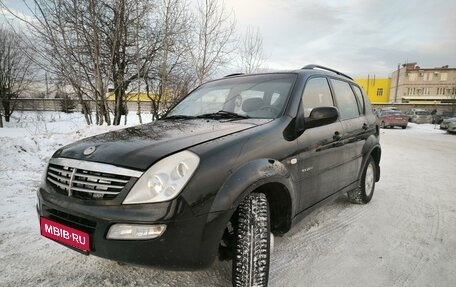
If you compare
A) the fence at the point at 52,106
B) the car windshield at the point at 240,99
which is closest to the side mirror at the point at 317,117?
the car windshield at the point at 240,99

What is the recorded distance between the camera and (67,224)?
204 cm

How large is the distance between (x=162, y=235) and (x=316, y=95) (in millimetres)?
2166

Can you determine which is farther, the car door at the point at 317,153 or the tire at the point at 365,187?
the tire at the point at 365,187

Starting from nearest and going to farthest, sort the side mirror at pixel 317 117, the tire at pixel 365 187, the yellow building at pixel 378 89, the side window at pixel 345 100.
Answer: the side mirror at pixel 317 117 < the side window at pixel 345 100 < the tire at pixel 365 187 < the yellow building at pixel 378 89

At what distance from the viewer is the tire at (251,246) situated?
216 centimetres

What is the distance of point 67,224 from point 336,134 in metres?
2.57

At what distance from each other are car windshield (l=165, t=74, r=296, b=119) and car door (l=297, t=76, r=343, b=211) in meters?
0.23

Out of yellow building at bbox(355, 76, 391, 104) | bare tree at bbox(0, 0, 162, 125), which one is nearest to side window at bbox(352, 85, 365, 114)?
bare tree at bbox(0, 0, 162, 125)

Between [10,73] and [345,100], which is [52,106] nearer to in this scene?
[10,73]

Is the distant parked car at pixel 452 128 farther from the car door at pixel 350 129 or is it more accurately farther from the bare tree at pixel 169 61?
the car door at pixel 350 129

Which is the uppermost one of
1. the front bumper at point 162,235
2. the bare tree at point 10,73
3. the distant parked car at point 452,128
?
the bare tree at point 10,73

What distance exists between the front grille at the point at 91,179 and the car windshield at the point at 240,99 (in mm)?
1309

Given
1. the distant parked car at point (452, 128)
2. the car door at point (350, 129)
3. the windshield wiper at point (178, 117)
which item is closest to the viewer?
the windshield wiper at point (178, 117)

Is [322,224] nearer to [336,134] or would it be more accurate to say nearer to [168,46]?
[336,134]
